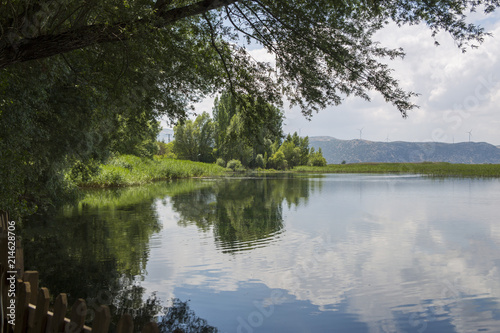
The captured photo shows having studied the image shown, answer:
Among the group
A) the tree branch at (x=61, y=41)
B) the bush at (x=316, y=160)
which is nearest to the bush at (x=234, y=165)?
the bush at (x=316, y=160)

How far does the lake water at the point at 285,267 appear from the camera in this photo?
17.8 feet

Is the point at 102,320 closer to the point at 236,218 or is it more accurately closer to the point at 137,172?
the point at 236,218

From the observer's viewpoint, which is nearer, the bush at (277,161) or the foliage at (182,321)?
the foliage at (182,321)

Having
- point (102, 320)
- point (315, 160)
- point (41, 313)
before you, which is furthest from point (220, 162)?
point (102, 320)

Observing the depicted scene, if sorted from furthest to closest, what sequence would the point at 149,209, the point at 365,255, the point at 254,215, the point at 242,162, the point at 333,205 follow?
the point at 242,162, the point at 333,205, the point at 149,209, the point at 254,215, the point at 365,255

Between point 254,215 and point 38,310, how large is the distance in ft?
38.1

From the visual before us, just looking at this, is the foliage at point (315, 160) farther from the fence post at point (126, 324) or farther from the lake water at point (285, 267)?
the fence post at point (126, 324)

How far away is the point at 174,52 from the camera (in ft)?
21.4

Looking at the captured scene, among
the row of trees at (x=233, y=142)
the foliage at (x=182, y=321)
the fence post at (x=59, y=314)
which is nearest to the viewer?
the fence post at (x=59, y=314)

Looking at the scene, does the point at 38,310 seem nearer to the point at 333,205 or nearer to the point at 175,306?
the point at 175,306

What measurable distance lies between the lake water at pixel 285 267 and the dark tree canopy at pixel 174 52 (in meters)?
2.64

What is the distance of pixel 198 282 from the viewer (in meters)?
6.63

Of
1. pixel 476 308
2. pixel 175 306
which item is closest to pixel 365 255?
pixel 476 308

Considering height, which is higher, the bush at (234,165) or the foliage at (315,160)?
the foliage at (315,160)
